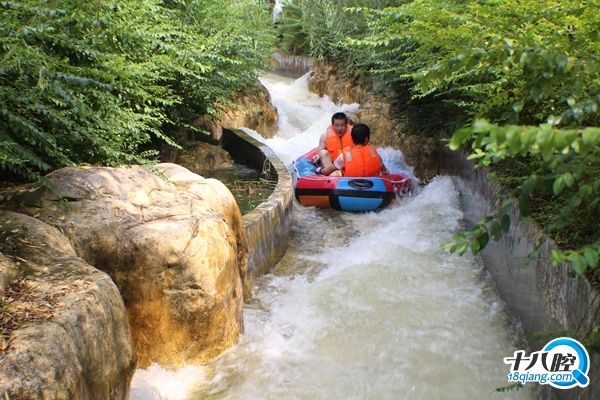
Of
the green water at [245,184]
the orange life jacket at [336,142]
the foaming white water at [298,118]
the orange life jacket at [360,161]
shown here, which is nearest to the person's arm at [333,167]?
the orange life jacket at [360,161]

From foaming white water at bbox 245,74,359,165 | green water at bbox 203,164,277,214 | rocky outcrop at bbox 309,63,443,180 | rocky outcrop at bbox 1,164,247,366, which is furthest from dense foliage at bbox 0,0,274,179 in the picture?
foaming white water at bbox 245,74,359,165

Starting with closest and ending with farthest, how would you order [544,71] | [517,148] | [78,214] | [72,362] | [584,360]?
[517,148] → [544,71] → [72,362] → [584,360] → [78,214]

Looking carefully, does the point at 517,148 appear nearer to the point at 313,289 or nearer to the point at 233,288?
the point at 233,288

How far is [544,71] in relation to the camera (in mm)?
1735

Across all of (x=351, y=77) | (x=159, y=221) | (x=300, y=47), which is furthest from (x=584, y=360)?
Answer: (x=300, y=47)

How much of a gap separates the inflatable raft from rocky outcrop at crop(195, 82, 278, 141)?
2.56 m

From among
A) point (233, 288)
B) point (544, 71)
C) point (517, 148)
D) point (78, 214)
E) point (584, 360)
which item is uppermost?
point (544, 71)

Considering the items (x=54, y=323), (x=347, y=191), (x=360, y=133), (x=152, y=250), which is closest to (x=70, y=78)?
(x=152, y=250)

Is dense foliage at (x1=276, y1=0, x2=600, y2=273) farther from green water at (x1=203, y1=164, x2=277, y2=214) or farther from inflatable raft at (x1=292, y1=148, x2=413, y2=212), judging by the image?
green water at (x1=203, y1=164, x2=277, y2=214)

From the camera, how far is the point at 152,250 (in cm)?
324

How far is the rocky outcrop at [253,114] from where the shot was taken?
957 centimetres

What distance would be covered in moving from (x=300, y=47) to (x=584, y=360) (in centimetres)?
1841

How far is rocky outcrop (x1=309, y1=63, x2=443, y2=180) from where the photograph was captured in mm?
8273

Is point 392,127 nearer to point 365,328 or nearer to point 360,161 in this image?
point 360,161
